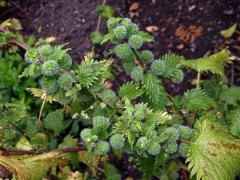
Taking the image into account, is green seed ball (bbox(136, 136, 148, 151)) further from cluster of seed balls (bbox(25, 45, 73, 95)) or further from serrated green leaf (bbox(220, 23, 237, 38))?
serrated green leaf (bbox(220, 23, 237, 38))

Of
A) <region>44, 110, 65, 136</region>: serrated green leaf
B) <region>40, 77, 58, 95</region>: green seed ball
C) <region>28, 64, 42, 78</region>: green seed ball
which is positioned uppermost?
<region>28, 64, 42, 78</region>: green seed ball

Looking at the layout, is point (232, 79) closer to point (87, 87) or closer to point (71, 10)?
point (71, 10)

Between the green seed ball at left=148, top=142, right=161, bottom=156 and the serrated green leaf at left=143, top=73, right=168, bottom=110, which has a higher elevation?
the serrated green leaf at left=143, top=73, right=168, bottom=110

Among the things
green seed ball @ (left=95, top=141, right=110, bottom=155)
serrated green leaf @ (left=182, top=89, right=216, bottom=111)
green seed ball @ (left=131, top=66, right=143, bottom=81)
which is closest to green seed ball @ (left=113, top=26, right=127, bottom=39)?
green seed ball @ (left=131, top=66, right=143, bottom=81)

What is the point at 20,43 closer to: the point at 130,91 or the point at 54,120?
the point at 54,120

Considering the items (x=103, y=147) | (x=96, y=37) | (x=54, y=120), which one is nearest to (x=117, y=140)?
A: (x=103, y=147)

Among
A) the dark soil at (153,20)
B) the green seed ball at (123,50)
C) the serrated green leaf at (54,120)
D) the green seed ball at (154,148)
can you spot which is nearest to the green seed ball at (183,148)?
the green seed ball at (154,148)
